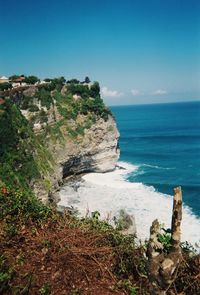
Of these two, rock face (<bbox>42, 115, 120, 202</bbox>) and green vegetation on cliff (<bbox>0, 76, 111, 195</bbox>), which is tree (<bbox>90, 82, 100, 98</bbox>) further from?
rock face (<bbox>42, 115, 120, 202</bbox>)

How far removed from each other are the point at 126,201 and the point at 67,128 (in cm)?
1653

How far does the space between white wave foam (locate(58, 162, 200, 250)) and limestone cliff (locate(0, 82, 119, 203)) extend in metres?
3.06

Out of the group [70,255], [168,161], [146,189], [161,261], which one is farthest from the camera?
[168,161]

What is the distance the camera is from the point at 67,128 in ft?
175

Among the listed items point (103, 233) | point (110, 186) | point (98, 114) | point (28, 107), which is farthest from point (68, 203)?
point (103, 233)

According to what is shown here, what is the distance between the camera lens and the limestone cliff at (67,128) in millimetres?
46781

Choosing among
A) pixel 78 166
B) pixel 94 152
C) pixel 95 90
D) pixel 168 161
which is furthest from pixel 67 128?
pixel 168 161

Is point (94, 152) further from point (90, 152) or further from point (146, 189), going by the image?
point (146, 189)

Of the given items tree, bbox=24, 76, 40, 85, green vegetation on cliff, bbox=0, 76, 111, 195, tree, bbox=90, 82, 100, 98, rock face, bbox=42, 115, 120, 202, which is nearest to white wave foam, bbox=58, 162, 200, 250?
rock face, bbox=42, 115, 120, 202

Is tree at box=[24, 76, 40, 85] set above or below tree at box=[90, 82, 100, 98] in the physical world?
above

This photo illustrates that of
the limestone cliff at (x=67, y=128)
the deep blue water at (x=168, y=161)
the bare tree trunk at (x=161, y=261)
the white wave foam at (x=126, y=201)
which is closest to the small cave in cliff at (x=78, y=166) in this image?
the limestone cliff at (x=67, y=128)

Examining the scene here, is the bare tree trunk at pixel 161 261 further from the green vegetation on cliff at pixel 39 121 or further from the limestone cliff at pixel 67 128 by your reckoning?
the limestone cliff at pixel 67 128

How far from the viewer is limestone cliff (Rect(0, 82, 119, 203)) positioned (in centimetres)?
4678

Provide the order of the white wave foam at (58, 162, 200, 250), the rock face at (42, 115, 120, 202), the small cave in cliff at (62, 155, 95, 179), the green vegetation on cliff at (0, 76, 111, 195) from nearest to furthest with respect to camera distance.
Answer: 1. the green vegetation on cliff at (0, 76, 111, 195)
2. the white wave foam at (58, 162, 200, 250)
3. the rock face at (42, 115, 120, 202)
4. the small cave in cliff at (62, 155, 95, 179)
